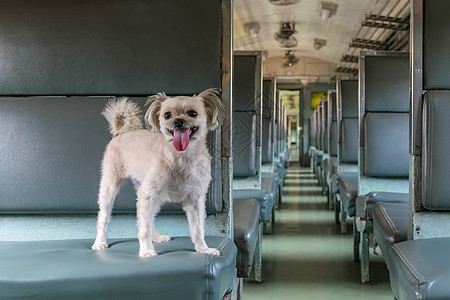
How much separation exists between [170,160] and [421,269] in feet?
2.39

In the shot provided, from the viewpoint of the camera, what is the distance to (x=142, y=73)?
66.0 inches

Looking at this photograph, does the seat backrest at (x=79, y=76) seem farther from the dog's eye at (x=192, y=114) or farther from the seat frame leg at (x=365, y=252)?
the seat frame leg at (x=365, y=252)

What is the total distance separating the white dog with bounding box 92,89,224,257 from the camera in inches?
45.3

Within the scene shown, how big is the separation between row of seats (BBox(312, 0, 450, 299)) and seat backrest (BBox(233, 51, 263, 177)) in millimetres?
729

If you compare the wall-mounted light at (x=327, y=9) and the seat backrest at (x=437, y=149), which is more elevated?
the wall-mounted light at (x=327, y=9)

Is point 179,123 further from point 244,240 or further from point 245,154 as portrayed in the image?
point 245,154

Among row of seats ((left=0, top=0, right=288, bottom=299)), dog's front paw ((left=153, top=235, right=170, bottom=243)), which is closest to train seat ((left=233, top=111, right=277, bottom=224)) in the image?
row of seats ((left=0, top=0, right=288, bottom=299))

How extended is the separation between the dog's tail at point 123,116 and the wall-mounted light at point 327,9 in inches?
337

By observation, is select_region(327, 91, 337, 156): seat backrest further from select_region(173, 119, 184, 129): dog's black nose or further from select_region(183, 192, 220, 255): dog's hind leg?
select_region(173, 119, 184, 129): dog's black nose

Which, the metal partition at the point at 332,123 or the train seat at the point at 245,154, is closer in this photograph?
the train seat at the point at 245,154

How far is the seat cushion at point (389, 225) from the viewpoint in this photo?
1.70 metres

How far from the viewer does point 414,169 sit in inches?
66.6

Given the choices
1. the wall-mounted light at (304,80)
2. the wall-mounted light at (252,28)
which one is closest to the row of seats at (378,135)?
the wall-mounted light at (252,28)

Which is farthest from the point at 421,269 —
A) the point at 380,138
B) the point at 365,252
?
the point at 380,138
